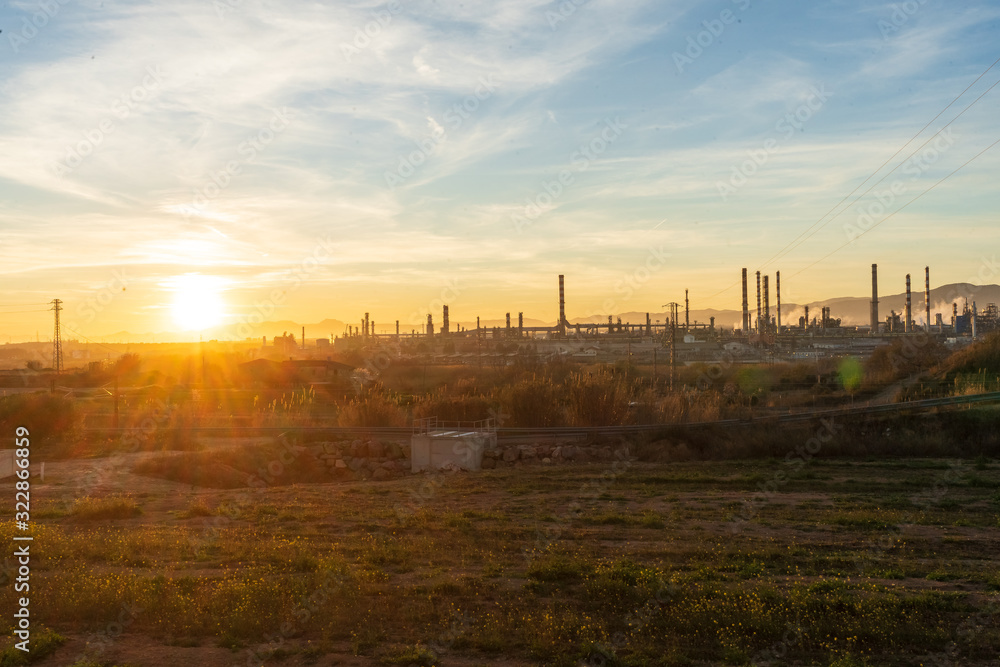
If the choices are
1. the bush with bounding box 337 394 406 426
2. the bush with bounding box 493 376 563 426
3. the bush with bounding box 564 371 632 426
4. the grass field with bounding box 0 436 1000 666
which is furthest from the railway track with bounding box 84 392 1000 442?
the grass field with bounding box 0 436 1000 666

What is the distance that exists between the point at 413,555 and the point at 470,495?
7.05 metres

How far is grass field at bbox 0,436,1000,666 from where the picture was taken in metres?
7.42

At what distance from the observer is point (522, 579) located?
32.2 feet

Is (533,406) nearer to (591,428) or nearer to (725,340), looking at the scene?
(591,428)

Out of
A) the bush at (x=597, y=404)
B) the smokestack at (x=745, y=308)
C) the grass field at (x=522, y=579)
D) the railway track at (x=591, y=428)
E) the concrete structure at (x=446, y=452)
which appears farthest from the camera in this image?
the smokestack at (x=745, y=308)

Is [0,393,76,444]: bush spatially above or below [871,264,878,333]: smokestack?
below

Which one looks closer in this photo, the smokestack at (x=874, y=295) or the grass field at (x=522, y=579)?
the grass field at (x=522, y=579)

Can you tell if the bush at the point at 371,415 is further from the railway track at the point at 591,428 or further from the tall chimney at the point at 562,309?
the tall chimney at the point at 562,309

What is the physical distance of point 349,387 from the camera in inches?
1972

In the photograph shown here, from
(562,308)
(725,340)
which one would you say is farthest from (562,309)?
(725,340)

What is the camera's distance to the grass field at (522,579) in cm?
742

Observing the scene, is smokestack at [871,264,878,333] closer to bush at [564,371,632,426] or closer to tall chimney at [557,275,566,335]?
tall chimney at [557,275,566,335]

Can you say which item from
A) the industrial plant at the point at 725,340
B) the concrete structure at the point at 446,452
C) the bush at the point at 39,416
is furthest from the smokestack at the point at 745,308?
the bush at the point at 39,416

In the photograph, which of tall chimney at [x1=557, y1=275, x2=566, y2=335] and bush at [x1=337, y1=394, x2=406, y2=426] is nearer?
bush at [x1=337, y1=394, x2=406, y2=426]
